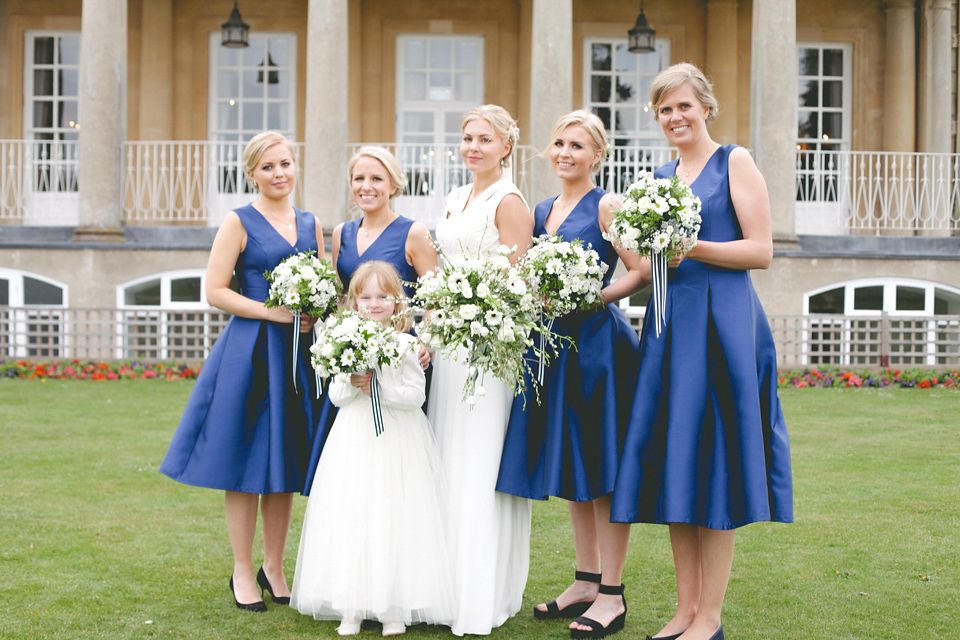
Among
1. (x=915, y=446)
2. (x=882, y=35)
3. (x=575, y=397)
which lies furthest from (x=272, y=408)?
(x=882, y=35)

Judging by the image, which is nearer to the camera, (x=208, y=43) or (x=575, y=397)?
(x=575, y=397)

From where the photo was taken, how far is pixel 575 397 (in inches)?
169

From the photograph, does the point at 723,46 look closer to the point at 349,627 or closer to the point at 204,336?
the point at 204,336

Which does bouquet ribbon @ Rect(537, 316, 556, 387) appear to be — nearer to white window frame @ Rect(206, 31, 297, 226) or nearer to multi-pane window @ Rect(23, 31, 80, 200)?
white window frame @ Rect(206, 31, 297, 226)

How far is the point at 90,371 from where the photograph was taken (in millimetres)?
13867

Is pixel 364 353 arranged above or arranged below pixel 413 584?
above

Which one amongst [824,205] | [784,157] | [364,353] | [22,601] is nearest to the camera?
[364,353]

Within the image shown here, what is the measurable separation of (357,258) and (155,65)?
14.1 m

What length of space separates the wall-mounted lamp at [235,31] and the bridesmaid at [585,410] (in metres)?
12.5

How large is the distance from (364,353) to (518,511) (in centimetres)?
106

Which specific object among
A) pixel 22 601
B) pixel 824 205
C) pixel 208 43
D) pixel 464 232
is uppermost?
pixel 208 43

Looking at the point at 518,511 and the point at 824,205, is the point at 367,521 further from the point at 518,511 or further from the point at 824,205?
the point at 824,205

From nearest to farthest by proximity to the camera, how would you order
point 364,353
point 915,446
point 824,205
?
point 364,353
point 915,446
point 824,205

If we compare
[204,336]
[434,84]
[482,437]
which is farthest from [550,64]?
[482,437]
